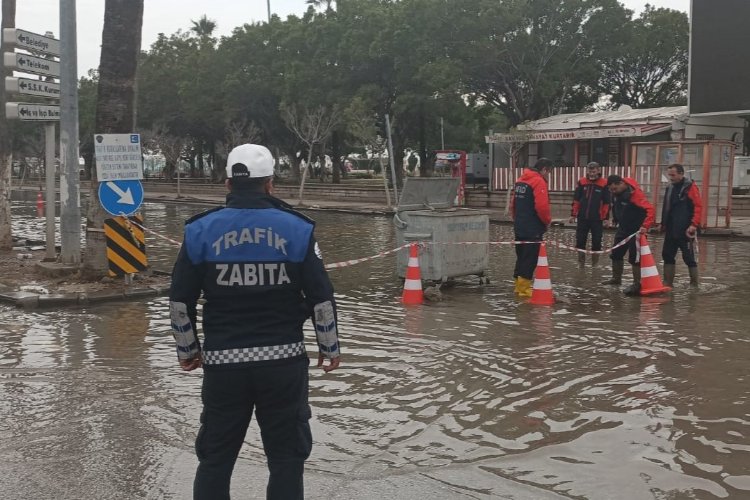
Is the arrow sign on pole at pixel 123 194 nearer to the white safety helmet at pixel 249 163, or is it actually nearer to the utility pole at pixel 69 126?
the utility pole at pixel 69 126

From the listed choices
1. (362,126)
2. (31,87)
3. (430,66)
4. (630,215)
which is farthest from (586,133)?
(31,87)

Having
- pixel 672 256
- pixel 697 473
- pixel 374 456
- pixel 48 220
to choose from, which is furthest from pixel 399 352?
pixel 48 220

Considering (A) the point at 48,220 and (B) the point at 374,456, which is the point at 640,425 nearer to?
(B) the point at 374,456

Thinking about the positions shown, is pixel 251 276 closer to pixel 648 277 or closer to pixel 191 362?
pixel 191 362

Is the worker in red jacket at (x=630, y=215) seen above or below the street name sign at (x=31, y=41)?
below

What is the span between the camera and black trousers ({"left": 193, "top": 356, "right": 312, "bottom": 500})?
321 cm

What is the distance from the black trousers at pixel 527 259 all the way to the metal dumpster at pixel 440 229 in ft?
2.80

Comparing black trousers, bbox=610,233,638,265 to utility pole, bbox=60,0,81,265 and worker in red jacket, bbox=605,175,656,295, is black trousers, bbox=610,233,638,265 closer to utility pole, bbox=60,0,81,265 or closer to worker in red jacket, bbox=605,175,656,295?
worker in red jacket, bbox=605,175,656,295

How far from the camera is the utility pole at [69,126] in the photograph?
10.8m

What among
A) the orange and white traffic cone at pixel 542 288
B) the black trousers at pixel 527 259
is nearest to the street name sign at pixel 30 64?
the black trousers at pixel 527 259

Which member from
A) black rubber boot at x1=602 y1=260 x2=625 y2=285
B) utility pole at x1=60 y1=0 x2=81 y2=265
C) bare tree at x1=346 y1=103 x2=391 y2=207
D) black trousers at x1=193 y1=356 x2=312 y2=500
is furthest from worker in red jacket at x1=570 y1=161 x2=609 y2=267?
bare tree at x1=346 y1=103 x2=391 y2=207

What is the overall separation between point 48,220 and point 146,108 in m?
39.8

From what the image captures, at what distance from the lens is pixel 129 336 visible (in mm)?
7840

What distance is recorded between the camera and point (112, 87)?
421 inches
